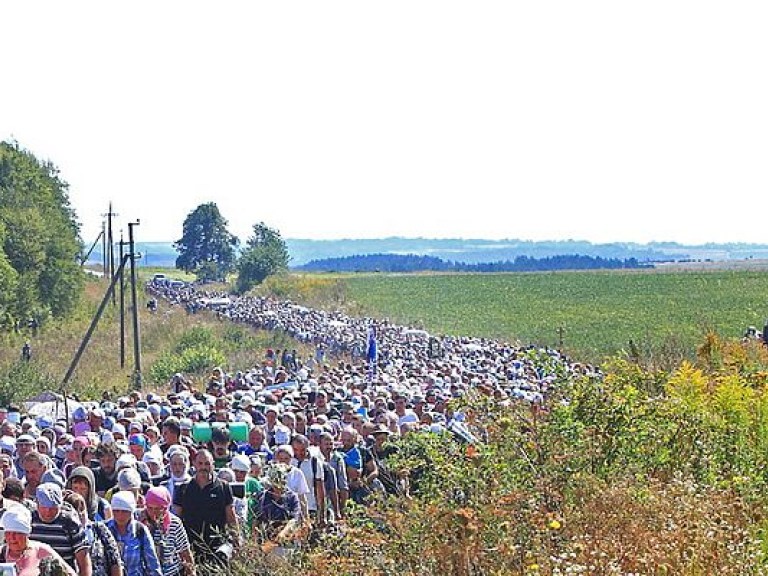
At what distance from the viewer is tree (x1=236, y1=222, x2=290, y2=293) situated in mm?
98938

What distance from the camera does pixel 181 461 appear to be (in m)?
10.0

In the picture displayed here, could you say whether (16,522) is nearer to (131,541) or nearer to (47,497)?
(47,497)

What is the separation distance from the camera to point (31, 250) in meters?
53.4

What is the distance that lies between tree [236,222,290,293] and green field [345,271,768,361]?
680 cm

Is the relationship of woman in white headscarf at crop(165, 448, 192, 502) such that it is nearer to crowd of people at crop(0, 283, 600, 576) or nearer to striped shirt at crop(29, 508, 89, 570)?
crowd of people at crop(0, 283, 600, 576)

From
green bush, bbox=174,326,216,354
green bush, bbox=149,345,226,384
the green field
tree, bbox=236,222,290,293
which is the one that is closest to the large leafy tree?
green bush, bbox=174,326,216,354

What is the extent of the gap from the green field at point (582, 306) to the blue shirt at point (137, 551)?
21.6 m

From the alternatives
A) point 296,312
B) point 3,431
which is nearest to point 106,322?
point 296,312

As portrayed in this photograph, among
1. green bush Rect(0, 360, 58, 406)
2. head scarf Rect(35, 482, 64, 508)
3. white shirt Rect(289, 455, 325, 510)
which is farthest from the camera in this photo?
green bush Rect(0, 360, 58, 406)

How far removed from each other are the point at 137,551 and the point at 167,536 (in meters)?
0.41

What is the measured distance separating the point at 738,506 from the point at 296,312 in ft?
161

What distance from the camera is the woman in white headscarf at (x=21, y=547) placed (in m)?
7.23

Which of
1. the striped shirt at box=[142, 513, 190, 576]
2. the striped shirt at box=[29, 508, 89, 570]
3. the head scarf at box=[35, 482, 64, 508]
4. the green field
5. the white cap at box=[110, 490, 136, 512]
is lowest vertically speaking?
the green field

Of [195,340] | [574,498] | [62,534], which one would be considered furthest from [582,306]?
[62,534]
